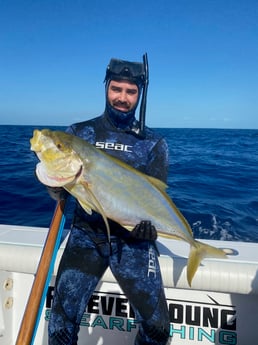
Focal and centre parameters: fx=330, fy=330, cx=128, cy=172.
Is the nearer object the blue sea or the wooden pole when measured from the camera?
the wooden pole

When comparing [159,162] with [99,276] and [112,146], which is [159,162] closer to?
[112,146]

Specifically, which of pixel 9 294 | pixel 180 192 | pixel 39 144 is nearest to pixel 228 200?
pixel 180 192

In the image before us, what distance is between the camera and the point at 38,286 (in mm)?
2766

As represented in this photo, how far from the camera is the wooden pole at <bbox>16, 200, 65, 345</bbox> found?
252 cm

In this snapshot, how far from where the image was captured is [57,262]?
11.1 ft

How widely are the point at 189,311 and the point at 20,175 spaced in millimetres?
10326

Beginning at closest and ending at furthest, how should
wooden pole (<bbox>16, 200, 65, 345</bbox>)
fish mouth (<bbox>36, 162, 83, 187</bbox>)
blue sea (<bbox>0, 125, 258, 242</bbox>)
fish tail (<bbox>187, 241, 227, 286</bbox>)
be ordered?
fish mouth (<bbox>36, 162, 83, 187</bbox>), wooden pole (<bbox>16, 200, 65, 345</bbox>), fish tail (<bbox>187, 241, 227, 286</bbox>), blue sea (<bbox>0, 125, 258, 242</bbox>)

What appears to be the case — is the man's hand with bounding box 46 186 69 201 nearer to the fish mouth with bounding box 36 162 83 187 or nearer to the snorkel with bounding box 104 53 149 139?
the fish mouth with bounding box 36 162 83 187

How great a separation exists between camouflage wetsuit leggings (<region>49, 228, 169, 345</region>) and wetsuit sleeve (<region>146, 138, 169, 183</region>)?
649 millimetres

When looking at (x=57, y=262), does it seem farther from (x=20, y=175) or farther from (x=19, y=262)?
(x=20, y=175)

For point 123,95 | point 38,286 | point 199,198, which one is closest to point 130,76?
point 123,95

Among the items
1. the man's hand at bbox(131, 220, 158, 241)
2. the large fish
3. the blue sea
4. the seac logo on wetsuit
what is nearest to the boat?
the large fish

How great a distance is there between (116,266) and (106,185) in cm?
86

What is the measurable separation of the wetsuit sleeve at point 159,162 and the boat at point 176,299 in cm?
92
